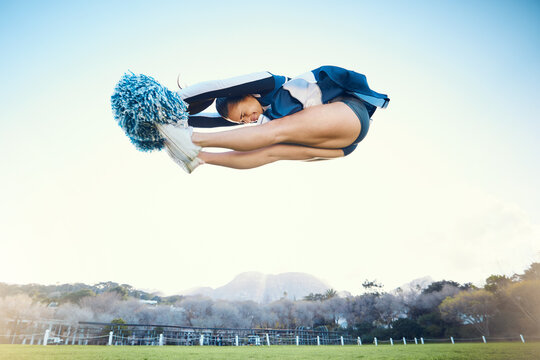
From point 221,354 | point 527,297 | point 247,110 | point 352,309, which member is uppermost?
point 247,110

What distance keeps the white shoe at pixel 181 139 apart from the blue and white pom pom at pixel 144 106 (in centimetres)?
3

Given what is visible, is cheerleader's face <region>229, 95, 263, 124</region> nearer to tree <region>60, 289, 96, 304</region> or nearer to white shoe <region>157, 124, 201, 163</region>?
white shoe <region>157, 124, 201, 163</region>

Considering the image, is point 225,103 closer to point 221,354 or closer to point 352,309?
point 221,354

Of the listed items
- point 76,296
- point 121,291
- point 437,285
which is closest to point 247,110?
point 437,285

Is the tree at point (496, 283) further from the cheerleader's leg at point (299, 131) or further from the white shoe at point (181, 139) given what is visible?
the white shoe at point (181, 139)

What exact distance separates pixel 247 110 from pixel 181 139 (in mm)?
507

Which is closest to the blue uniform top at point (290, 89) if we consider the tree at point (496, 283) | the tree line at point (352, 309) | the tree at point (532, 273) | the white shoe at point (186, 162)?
the white shoe at point (186, 162)

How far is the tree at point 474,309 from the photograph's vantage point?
78.7 ft

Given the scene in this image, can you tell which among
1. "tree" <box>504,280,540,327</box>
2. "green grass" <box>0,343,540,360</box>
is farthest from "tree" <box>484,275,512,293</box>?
"green grass" <box>0,343,540,360</box>

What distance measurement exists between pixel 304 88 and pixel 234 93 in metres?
0.41

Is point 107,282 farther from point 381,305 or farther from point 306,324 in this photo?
point 381,305

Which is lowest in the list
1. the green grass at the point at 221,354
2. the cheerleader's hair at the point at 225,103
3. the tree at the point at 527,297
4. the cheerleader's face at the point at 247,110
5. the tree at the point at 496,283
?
the green grass at the point at 221,354

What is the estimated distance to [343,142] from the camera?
5.88 feet

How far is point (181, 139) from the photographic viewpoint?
60.7 inches
